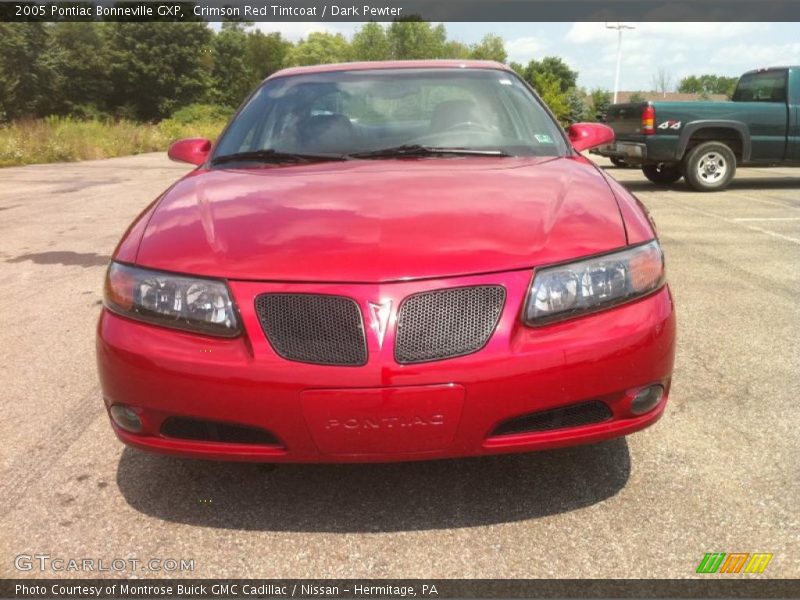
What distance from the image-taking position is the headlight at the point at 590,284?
6.73 ft

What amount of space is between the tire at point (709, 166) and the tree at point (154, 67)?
204 ft

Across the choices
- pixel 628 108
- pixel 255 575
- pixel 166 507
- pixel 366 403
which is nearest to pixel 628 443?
pixel 366 403

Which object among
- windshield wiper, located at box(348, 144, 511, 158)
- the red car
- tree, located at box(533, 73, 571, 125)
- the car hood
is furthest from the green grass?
tree, located at box(533, 73, 571, 125)

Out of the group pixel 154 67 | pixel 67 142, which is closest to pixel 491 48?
pixel 154 67

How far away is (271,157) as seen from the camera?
3.12 meters

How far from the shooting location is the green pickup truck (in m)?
10.6

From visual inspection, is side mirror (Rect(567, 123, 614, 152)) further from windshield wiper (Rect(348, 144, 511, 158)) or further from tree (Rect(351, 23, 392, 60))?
tree (Rect(351, 23, 392, 60))

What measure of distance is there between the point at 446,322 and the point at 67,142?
21786 mm

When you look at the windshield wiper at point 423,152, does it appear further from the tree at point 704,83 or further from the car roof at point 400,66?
the tree at point 704,83

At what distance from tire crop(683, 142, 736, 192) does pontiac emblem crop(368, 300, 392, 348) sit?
10092 mm

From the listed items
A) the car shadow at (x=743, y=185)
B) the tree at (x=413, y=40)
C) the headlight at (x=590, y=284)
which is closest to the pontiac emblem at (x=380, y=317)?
the headlight at (x=590, y=284)

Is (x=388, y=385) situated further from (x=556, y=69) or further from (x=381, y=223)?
(x=556, y=69)

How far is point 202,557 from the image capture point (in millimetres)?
2098

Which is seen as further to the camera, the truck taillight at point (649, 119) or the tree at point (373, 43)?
the tree at point (373, 43)
